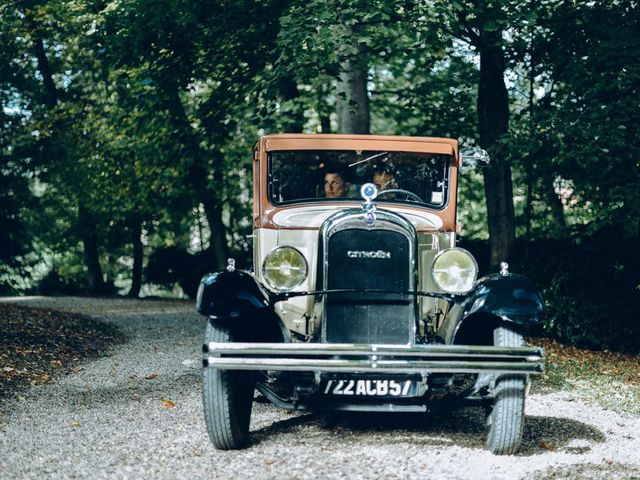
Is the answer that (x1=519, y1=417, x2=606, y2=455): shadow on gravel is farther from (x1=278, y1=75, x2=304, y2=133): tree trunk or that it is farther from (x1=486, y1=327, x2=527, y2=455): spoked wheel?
(x1=278, y1=75, x2=304, y2=133): tree trunk

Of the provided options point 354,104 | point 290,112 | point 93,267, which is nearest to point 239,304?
point 354,104

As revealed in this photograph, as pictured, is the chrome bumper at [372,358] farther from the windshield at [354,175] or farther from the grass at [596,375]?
the grass at [596,375]

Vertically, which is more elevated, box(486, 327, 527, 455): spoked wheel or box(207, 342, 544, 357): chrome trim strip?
box(207, 342, 544, 357): chrome trim strip

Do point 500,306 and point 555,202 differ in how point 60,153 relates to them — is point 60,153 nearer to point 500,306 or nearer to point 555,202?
point 555,202

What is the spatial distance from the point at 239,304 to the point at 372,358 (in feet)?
3.20

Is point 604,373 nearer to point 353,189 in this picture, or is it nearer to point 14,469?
point 353,189

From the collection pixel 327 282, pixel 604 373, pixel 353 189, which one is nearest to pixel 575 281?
pixel 604 373

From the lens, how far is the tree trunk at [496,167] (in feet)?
39.2

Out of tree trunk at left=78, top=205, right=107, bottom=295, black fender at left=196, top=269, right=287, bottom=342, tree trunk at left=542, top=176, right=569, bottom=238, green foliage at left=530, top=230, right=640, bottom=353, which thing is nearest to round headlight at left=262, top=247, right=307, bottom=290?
black fender at left=196, top=269, right=287, bottom=342

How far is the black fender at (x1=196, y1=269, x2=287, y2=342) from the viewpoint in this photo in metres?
5.22

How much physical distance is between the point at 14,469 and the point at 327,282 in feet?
7.46

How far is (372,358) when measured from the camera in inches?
190

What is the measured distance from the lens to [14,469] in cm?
491

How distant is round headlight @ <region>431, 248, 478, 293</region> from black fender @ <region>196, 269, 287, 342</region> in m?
1.13
